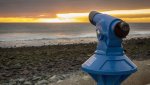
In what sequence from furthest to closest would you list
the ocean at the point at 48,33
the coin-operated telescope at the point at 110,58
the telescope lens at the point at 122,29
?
the ocean at the point at 48,33 < the coin-operated telescope at the point at 110,58 < the telescope lens at the point at 122,29

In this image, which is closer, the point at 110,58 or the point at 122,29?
the point at 122,29

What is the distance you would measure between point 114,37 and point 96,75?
0.41 m

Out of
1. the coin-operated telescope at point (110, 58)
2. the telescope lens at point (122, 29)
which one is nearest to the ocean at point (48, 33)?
the coin-operated telescope at point (110, 58)

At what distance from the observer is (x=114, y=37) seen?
2.97 meters

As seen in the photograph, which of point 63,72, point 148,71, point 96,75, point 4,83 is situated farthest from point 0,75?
point 96,75

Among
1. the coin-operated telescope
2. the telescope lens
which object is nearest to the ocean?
the coin-operated telescope

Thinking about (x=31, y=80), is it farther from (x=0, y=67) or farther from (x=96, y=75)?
(x=96, y=75)

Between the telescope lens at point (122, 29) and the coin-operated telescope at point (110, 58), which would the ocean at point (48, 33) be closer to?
the coin-operated telescope at point (110, 58)

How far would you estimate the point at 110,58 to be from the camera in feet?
9.92

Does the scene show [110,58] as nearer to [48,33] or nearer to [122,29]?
[122,29]

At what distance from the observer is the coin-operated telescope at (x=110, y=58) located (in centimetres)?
295

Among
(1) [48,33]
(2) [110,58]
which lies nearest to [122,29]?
(2) [110,58]

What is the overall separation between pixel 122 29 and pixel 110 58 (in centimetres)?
33

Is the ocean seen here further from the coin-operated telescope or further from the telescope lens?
the telescope lens
